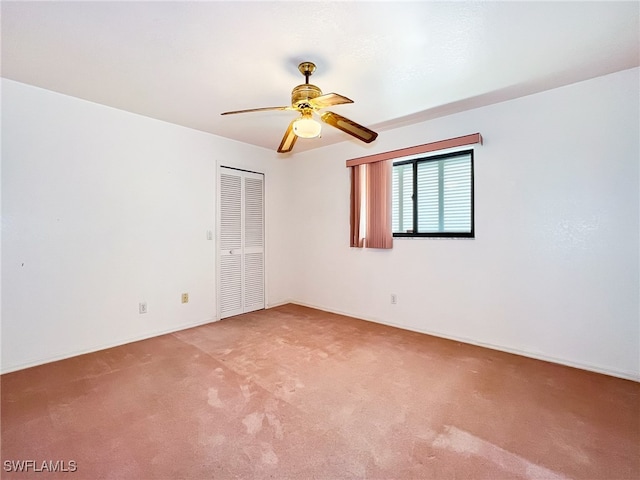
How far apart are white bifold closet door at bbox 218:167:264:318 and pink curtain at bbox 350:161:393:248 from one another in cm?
143

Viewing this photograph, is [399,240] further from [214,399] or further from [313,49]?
[214,399]

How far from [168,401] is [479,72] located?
3.34 m

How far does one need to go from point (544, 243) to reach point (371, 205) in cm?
182

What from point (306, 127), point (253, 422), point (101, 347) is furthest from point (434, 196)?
point (101, 347)

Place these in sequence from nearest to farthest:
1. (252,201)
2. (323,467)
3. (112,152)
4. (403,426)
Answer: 1. (323,467)
2. (403,426)
3. (112,152)
4. (252,201)

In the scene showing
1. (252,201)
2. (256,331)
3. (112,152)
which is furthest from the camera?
(252,201)

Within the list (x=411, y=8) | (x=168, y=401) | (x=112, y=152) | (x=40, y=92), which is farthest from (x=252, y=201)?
(x=411, y=8)

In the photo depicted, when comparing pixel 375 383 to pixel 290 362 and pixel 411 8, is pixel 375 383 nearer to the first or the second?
pixel 290 362

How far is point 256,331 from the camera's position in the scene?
3.53 meters

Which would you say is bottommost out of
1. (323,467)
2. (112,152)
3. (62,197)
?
(323,467)

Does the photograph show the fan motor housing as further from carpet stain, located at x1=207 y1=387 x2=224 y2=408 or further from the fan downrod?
carpet stain, located at x1=207 y1=387 x2=224 y2=408

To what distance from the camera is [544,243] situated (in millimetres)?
2711

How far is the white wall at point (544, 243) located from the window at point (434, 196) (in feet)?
0.42

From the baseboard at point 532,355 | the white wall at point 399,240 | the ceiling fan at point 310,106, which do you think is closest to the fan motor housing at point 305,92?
the ceiling fan at point 310,106
